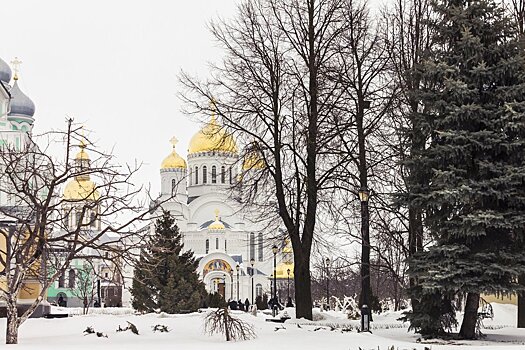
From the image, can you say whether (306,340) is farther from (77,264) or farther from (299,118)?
(77,264)

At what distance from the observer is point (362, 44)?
93.1 feet

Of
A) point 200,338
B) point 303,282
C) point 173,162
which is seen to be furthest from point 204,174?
point 200,338

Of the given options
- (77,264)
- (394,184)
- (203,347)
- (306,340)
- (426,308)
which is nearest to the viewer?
(203,347)

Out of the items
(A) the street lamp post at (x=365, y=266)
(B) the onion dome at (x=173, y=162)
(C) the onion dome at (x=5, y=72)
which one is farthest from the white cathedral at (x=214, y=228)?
(A) the street lamp post at (x=365, y=266)

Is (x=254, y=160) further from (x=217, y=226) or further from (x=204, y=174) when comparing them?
(x=204, y=174)

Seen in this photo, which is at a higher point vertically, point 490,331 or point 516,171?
point 516,171

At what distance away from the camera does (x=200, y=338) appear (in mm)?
19828

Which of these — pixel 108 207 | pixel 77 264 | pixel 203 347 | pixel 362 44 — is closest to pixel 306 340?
pixel 203 347

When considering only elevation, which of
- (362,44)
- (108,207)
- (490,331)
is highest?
(362,44)

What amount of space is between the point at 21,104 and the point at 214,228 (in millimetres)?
23965

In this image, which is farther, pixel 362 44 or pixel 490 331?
pixel 362 44

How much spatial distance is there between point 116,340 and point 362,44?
14.0m

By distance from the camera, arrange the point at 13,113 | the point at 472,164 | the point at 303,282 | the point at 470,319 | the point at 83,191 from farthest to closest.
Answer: the point at 13,113, the point at 83,191, the point at 303,282, the point at 470,319, the point at 472,164

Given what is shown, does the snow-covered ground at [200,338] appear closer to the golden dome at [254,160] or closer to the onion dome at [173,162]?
the golden dome at [254,160]
